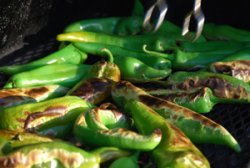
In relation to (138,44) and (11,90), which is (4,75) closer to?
(11,90)

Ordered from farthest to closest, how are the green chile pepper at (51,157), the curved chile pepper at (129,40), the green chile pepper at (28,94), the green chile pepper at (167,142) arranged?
the curved chile pepper at (129,40)
the green chile pepper at (28,94)
the green chile pepper at (167,142)
the green chile pepper at (51,157)

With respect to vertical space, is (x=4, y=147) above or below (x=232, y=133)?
above

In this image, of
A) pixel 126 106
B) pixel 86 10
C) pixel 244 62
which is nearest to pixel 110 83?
pixel 126 106

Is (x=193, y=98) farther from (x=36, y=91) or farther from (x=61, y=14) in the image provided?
(x=61, y=14)

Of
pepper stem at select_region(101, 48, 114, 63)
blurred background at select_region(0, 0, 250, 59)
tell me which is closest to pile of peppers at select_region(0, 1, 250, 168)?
pepper stem at select_region(101, 48, 114, 63)

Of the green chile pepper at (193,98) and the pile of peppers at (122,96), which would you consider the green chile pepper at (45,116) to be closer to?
the pile of peppers at (122,96)

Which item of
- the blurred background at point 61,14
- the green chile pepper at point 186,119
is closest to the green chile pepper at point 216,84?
the green chile pepper at point 186,119

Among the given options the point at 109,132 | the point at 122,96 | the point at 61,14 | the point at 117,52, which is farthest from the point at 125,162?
the point at 61,14
